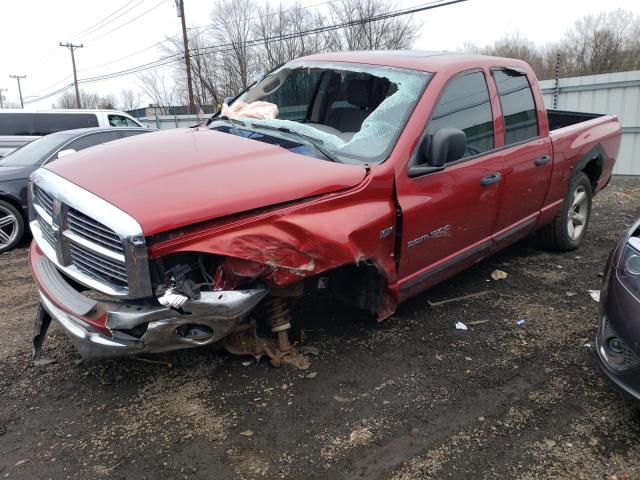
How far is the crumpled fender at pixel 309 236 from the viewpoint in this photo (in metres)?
2.43

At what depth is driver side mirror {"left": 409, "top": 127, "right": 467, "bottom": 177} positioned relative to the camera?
313cm

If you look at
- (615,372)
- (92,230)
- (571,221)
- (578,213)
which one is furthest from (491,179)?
(92,230)

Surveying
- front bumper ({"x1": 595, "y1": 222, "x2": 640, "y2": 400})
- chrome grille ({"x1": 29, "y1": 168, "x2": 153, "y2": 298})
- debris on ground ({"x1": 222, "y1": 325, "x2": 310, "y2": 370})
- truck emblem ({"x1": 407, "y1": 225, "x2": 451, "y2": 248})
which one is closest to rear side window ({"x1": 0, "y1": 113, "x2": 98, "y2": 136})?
chrome grille ({"x1": 29, "y1": 168, "x2": 153, "y2": 298})

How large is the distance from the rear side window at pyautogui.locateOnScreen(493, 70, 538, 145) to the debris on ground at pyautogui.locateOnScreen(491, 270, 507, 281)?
1277 mm

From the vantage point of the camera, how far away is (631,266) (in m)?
2.54

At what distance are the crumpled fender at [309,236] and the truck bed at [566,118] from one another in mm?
4154

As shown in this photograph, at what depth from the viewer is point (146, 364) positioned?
10.5 feet

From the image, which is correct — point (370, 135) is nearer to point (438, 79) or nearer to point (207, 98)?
point (438, 79)

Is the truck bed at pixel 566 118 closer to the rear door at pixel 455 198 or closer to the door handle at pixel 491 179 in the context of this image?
the rear door at pixel 455 198

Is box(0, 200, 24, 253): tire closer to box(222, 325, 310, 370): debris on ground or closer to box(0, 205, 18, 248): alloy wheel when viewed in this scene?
box(0, 205, 18, 248): alloy wheel

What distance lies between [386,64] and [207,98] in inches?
1691

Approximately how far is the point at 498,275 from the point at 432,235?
168 centimetres

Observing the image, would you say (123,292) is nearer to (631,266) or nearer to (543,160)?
(631,266)

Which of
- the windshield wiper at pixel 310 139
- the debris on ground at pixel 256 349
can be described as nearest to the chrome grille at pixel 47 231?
the debris on ground at pixel 256 349
